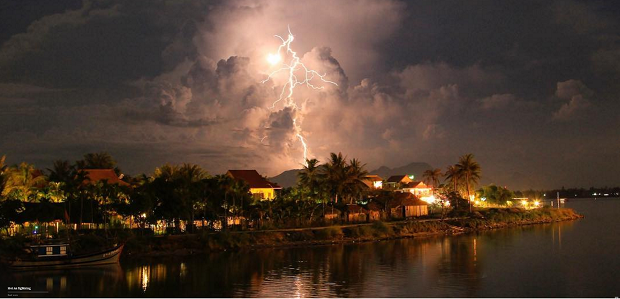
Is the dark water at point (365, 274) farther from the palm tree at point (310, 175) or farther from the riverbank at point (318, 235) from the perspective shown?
the palm tree at point (310, 175)

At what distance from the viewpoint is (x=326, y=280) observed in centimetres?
4053

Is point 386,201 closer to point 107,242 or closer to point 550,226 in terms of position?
point 550,226

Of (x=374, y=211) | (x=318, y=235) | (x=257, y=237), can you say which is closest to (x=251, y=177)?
(x=374, y=211)

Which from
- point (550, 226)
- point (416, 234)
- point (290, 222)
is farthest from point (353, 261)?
point (550, 226)

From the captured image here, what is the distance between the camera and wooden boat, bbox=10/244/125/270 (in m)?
44.2

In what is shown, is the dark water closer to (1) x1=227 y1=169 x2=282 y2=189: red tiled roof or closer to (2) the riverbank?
(2) the riverbank

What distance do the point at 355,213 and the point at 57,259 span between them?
42975 millimetres

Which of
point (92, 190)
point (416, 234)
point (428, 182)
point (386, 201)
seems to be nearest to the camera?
point (92, 190)

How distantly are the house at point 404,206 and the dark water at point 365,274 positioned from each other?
22.8 m

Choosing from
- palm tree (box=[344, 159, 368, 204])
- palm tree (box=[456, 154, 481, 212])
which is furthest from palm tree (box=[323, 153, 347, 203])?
palm tree (box=[456, 154, 481, 212])

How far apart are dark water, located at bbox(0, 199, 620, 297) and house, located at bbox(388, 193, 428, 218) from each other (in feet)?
74.9

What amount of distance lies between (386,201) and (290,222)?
2092cm

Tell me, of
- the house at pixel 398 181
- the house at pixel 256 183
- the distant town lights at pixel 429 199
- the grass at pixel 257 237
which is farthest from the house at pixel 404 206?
the house at pixel 398 181

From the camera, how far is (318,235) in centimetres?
6525
